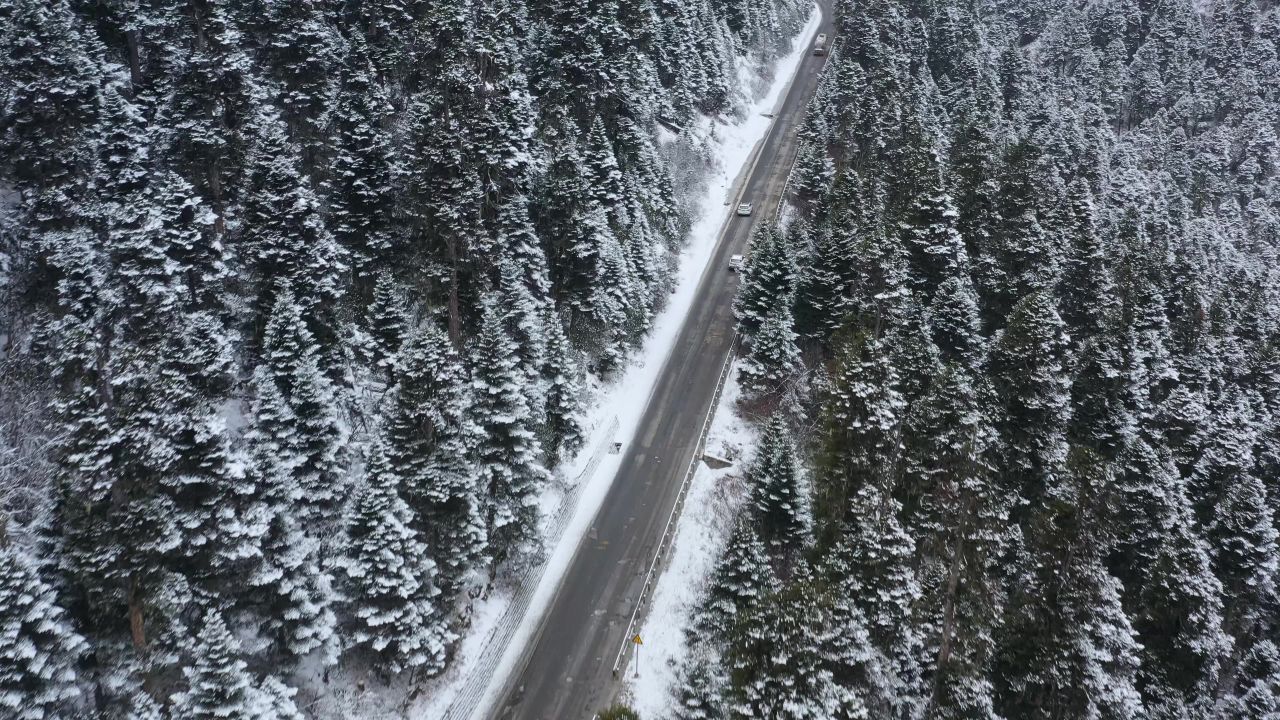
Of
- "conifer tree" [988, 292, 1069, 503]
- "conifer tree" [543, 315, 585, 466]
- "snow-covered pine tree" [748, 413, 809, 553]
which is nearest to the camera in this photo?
"snow-covered pine tree" [748, 413, 809, 553]

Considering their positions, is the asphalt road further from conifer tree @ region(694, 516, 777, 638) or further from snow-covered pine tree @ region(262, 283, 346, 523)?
snow-covered pine tree @ region(262, 283, 346, 523)

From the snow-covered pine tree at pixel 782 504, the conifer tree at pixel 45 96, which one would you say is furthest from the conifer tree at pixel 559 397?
the conifer tree at pixel 45 96

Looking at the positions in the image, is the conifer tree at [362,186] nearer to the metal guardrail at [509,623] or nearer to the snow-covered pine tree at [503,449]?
the snow-covered pine tree at [503,449]

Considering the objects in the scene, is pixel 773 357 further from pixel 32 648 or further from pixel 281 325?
pixel 32 648

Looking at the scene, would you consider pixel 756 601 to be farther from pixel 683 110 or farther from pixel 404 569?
pixel 683 110

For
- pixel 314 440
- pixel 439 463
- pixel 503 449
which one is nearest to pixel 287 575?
pixel 314 440

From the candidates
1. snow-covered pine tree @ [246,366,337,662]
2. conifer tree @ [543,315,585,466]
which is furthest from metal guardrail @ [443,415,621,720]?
snow-covered pine tree @ [246,366,337,662]
